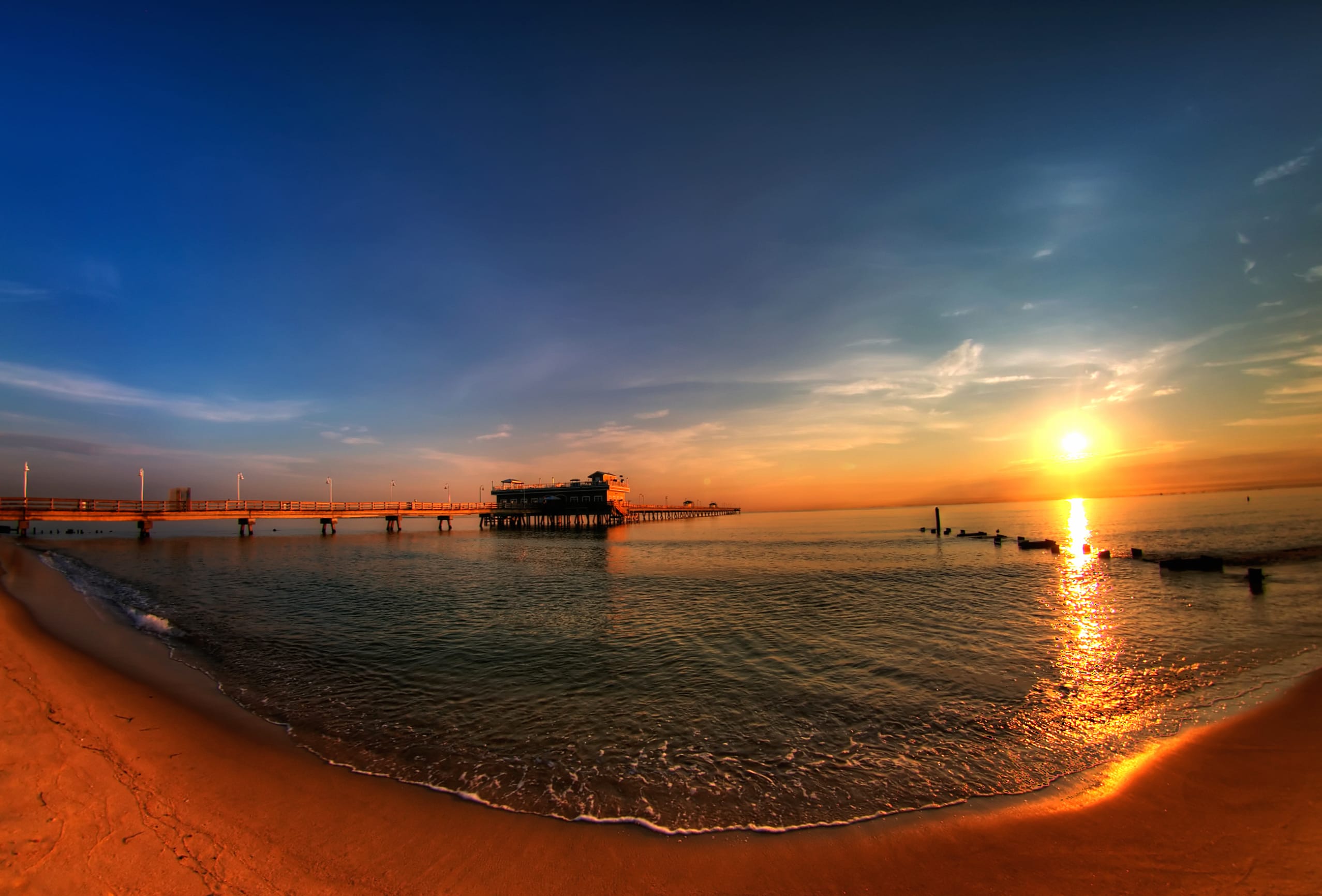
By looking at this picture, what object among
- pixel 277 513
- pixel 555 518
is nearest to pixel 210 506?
pixel 277 513

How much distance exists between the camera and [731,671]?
Answer: 38.0 feet

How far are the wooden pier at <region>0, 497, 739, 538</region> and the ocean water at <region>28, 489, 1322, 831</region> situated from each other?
35.0 meters

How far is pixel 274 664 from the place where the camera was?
12086 mm

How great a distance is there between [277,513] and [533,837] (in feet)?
250

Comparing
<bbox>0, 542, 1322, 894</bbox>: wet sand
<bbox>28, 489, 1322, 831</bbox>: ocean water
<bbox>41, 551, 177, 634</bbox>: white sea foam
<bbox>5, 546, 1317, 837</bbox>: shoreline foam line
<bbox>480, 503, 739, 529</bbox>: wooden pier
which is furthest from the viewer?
<bbox>480, 503, 739, 529</bbox>: wooden pier

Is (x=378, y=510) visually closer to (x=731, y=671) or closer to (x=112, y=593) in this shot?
(x=112, y=593)

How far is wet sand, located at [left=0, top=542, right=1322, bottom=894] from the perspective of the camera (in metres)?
4.58

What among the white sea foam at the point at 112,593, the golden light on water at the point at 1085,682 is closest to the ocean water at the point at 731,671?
the golden light on water at the point at 1085,682

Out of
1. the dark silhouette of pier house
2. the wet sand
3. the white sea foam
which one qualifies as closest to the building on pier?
the dark silhouette of pier house

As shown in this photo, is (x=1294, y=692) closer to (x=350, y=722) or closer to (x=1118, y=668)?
(x=1118, y=668)

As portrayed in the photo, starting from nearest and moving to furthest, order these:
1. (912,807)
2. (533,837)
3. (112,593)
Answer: (533,837), (912,807), (112,593)

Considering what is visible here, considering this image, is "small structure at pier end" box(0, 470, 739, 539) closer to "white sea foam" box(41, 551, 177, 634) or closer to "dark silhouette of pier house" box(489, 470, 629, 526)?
"dark silhouette of pier house" box(489, 470, 629, 526)

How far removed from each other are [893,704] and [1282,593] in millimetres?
22434

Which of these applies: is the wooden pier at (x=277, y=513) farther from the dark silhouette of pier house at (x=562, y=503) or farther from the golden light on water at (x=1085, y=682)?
the golden light on water at (x=1085, y=682)
